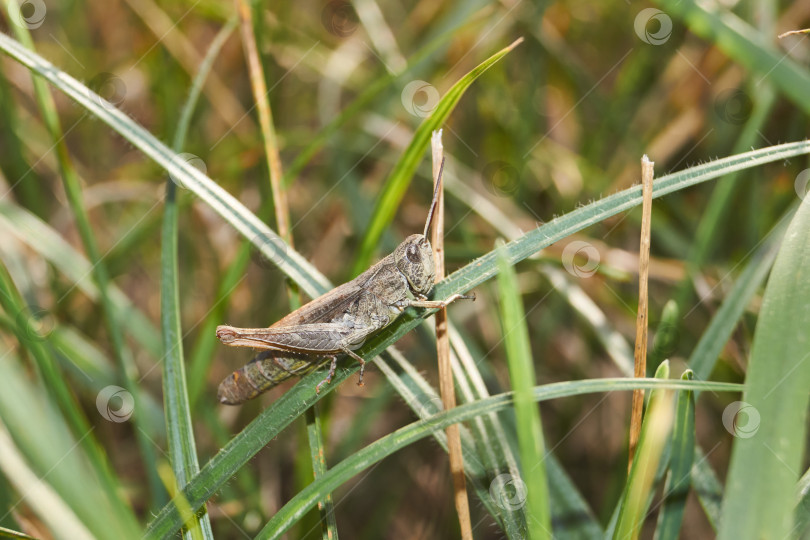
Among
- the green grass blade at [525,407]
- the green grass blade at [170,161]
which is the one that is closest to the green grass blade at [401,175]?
the green grass blade at [170,161]

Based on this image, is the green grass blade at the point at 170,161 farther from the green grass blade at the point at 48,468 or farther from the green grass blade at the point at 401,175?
the green grass blade at the point at 48,468

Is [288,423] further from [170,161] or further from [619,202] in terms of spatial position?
[619,202]

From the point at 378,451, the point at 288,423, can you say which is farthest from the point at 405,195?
the point at 378,451

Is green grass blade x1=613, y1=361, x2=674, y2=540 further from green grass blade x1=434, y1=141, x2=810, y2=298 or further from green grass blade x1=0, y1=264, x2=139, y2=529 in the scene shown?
green grass blade x1=0, y1=264, x2=139, y2=529

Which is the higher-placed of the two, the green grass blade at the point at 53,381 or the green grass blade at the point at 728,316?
the green grass blade at the point at 728,316

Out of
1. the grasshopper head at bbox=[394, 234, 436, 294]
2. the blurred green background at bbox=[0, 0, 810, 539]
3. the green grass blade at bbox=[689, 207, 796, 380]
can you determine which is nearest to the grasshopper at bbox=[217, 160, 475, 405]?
the grasshopper head at bbox=[394, 234, 436, 294]

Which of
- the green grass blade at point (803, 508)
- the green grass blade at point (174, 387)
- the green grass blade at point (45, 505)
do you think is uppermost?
the green grass blade at point (174, 387)
